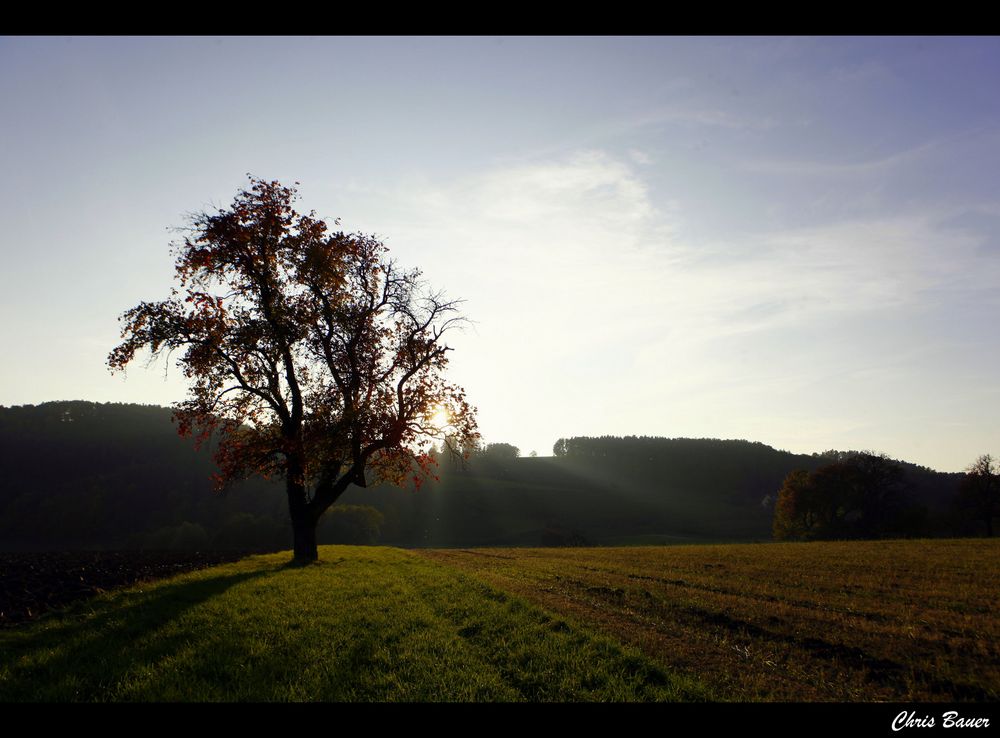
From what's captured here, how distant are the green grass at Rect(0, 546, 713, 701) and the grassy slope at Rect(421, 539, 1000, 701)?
1.34m

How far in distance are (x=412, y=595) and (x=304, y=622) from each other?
5.06 meters

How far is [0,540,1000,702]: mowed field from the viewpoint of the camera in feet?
28.4

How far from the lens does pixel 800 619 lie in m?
14.8

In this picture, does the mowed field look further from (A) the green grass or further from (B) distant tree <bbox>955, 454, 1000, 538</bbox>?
(B) distant tree <bbox>955, 454, 1000, 538</bbox>

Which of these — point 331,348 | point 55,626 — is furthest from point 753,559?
point 55,626

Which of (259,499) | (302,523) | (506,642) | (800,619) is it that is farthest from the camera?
(259,499)

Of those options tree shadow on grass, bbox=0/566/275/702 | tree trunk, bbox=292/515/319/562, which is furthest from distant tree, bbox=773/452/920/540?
tree shadow on grass, bbox=0/566/275/702

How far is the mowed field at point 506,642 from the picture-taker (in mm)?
8664

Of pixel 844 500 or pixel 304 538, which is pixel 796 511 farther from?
pixel 304 538

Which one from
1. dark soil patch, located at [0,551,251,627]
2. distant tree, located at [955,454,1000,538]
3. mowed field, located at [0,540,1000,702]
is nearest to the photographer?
mowed field, located at [0,540,1000,702]

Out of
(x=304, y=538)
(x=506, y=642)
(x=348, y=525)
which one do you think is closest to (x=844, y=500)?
(x=348, y=525)
